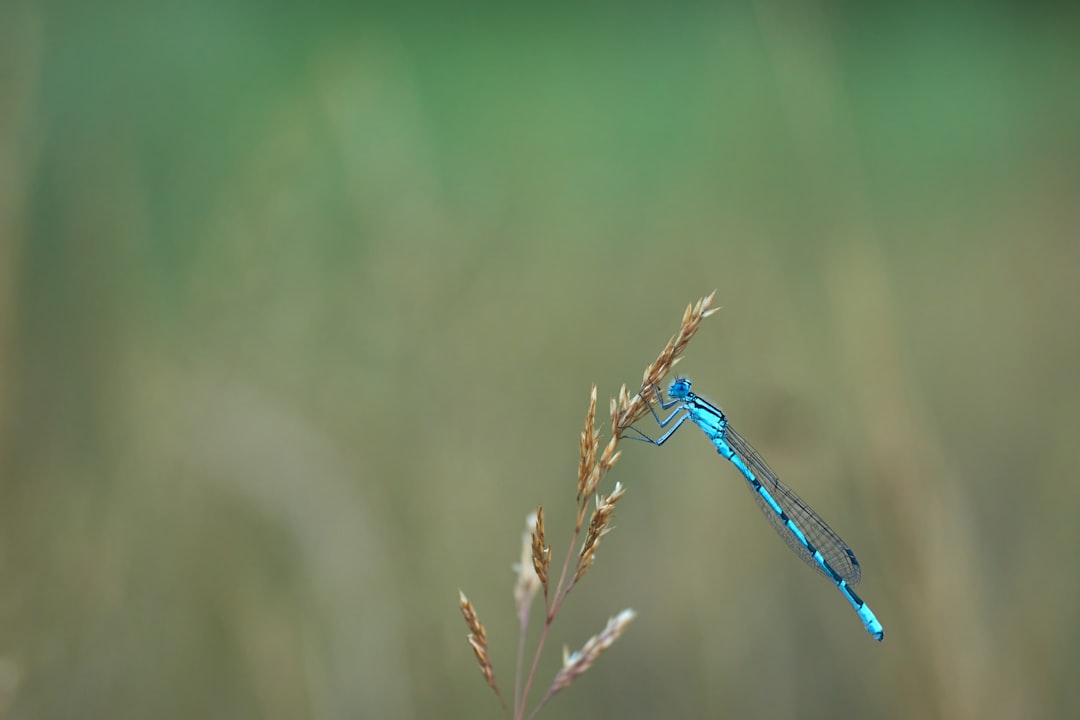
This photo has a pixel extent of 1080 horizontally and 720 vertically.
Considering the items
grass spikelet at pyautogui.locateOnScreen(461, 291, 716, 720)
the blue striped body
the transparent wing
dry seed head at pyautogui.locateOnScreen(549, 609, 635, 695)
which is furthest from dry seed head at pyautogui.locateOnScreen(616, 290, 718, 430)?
the transparent wing

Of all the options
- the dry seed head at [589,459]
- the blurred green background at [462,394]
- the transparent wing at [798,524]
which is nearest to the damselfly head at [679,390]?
the transparent wing at [798,524]

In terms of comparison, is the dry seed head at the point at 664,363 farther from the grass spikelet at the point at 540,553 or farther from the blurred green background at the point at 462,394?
the blurred green background at the point at 462,394

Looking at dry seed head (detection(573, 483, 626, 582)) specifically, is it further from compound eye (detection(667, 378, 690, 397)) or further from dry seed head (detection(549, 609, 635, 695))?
compound eye (detection(667, 378, 690, 397))

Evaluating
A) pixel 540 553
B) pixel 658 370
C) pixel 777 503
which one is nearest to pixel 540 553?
pixel 540 553

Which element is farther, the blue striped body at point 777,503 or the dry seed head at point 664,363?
the blue striped body at point 777,503

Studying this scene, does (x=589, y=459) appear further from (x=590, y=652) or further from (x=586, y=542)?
(x=590, y=652)

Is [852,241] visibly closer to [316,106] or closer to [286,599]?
[316,106]

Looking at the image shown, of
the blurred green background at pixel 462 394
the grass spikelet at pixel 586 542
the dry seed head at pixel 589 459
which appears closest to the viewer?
the grass spikelet at pixel 586 542
